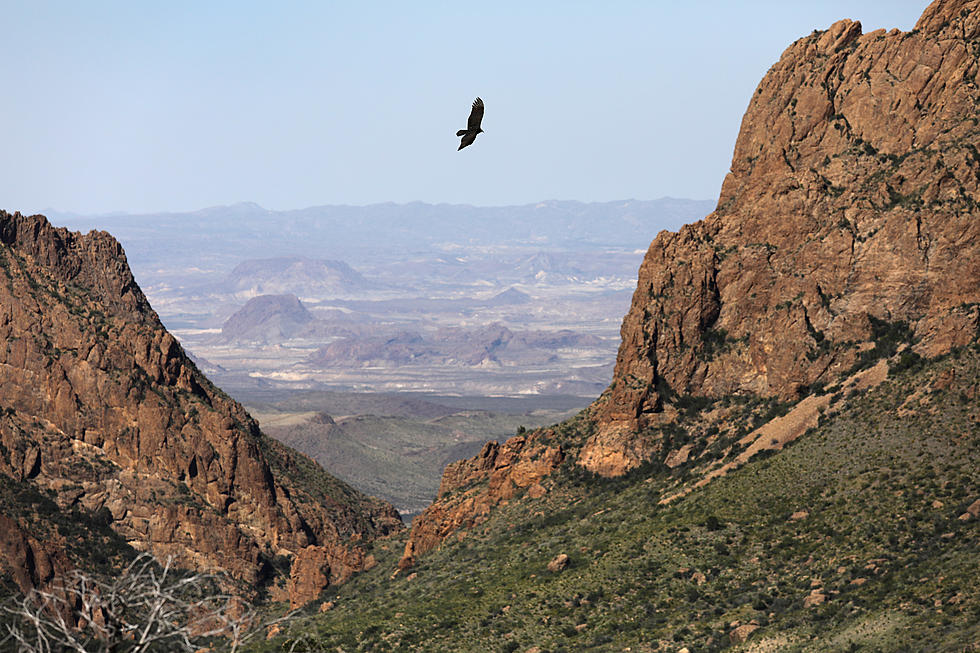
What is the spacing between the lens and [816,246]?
87.1m

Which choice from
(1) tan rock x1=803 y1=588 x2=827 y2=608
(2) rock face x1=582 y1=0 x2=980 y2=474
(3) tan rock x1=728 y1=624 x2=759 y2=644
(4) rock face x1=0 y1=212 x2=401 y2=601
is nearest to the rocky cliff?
(2) rock face x1=582 y1=0 x2=980 y2=474

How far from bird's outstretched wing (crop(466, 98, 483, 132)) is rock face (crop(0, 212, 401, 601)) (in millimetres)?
71723

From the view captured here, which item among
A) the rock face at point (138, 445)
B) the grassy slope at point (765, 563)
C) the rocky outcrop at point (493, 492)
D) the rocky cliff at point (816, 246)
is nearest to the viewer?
the grassy slope at point (765, 563)

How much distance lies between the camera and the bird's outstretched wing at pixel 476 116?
36719mm

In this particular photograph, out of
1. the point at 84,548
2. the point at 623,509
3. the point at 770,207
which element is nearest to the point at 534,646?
the point at 623,509

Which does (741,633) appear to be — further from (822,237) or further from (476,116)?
(822,237)

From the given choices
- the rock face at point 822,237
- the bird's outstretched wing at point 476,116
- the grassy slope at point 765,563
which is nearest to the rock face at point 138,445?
the grassy slope at point 765,563

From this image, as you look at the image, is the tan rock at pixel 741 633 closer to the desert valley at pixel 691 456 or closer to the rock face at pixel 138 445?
the desert valley at pixel 691 456

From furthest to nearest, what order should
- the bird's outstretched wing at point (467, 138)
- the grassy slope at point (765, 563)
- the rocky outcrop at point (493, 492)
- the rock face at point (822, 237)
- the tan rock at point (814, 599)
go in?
the rocky outcrop at point (493, 492), the rock face at point (822, 237), the tan rock at point (814, 599), the grassy slope at point (765, 563), the bird's outstretched wing at point (467, 138)

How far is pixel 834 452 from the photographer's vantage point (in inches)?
2825

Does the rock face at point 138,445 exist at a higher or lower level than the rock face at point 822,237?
lower

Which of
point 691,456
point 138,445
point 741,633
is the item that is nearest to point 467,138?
point 741,633

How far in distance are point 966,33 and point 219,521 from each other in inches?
2901

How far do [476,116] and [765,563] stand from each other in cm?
3548
